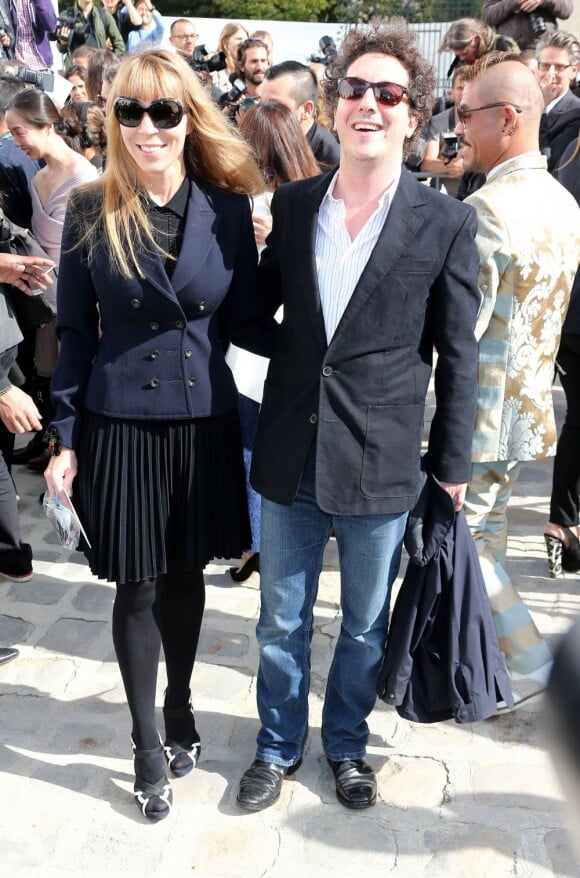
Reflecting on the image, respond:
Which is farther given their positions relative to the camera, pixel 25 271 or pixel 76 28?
pixel 76 28

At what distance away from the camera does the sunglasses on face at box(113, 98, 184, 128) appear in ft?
8.02

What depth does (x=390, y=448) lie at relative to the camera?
2.50m

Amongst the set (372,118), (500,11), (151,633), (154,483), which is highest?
(500,11)

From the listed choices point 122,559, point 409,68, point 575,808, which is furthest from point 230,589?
point 575,808

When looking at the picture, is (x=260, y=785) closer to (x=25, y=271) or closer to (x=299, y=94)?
(x=25, y=271)

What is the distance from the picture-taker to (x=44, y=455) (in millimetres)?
5531

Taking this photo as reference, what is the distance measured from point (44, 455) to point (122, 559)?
10.2 ft

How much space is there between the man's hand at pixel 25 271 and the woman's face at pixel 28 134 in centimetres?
152

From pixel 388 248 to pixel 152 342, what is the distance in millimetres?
668

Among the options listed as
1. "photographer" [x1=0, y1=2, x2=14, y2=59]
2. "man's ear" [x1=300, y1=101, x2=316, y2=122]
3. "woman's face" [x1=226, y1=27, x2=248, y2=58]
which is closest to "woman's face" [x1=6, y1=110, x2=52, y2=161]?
"man's ear" [x1=300, y1=101, x2=316, y2=122]

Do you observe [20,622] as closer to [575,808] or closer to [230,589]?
[230,589]

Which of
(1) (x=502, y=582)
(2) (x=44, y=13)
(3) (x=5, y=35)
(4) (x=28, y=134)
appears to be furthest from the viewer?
(2) (x=44, y=13)

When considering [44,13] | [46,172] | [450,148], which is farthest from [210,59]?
[46,172]

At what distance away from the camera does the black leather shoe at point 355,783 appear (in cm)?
283
